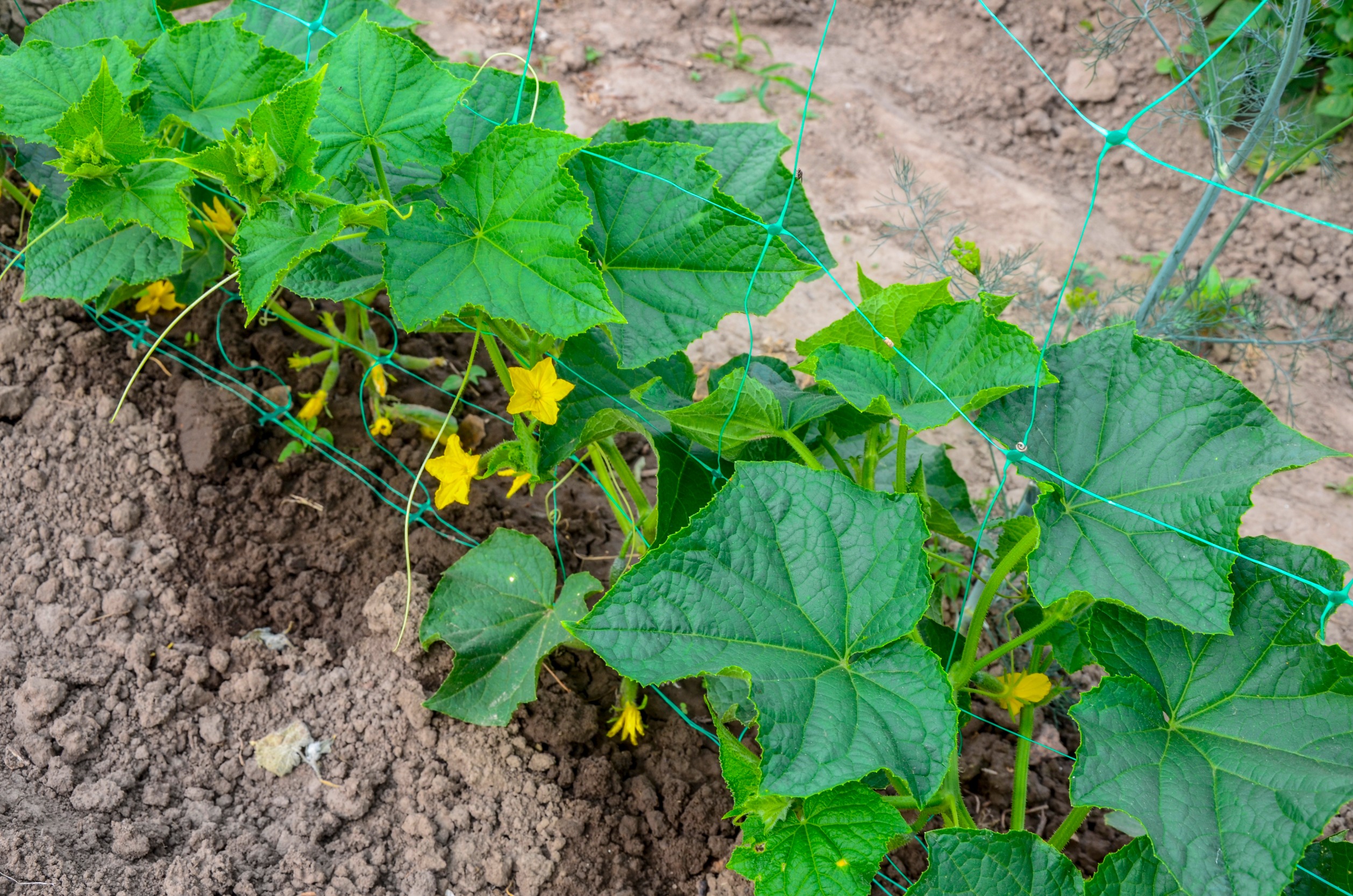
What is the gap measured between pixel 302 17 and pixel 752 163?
3.86 ft

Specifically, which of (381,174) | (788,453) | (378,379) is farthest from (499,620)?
(381,174)

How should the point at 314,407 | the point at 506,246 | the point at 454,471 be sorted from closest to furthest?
the point at 506,246 < the point at 454,471 < the point at 314,407

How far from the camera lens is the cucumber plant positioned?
1511mm

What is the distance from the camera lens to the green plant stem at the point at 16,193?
2.56m

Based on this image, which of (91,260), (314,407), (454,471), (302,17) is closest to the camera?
(454,471)

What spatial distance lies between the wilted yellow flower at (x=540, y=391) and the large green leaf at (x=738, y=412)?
17cm

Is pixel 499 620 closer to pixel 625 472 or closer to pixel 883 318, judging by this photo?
pixel 625 472

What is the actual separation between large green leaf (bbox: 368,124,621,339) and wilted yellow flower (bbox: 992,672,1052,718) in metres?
1.17

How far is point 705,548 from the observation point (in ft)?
5.29

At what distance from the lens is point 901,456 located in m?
1.85

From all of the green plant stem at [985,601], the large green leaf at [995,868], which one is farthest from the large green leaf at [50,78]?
the large green leaf at [995,868]

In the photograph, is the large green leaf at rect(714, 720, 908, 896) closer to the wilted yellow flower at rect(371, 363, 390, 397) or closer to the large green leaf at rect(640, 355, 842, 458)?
the large green leaf at rect(640, 355, 842, 458)

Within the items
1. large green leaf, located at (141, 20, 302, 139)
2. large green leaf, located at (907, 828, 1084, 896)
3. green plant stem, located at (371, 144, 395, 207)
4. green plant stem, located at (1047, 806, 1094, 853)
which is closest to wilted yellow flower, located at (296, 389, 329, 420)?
large green leaf, located at (141, 20, 302, 139)

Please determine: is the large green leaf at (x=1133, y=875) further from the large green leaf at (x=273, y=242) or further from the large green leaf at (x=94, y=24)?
the large green leaf at (x=94, y=24)
